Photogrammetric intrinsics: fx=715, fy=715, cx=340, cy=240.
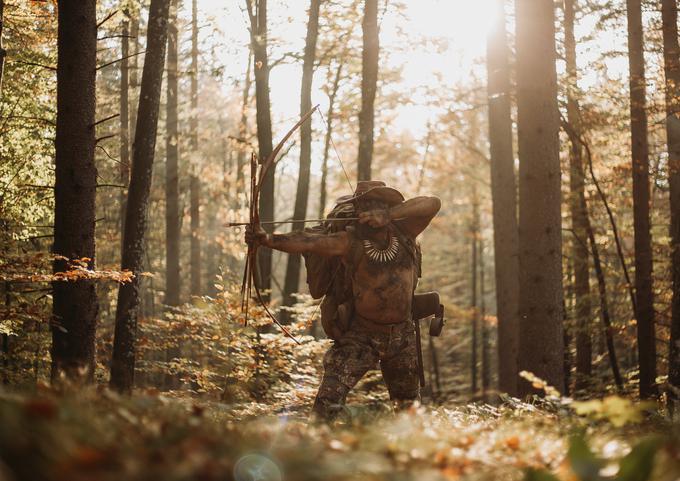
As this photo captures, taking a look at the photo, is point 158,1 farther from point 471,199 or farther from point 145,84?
point 471,199

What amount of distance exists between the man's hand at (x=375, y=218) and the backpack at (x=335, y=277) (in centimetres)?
19

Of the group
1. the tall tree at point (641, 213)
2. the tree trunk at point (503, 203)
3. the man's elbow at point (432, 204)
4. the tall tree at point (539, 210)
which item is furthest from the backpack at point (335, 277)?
the tall tree at point (641, 213)

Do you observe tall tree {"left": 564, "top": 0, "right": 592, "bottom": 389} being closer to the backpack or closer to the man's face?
the man's face

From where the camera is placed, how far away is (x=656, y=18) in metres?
15.7

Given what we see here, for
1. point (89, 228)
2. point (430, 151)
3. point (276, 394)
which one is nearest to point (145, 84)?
point (89, 228)

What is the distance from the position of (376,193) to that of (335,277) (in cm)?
95

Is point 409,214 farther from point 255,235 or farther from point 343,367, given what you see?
point 255,235

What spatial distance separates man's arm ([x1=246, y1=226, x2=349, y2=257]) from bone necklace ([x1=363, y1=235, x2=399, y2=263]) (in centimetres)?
23

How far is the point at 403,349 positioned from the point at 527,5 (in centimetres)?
436

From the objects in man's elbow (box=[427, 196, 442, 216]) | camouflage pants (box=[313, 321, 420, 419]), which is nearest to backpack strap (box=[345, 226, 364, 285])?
camouflage pants (box=[313, 321, 420, 419])

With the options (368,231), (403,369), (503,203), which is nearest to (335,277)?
(368,231)

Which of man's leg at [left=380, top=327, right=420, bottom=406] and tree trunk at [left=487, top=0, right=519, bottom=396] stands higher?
tree trunk at [left=487, top=0, right=519, bottom=396]

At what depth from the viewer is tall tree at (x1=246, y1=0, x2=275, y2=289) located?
Answer: 1496 centimetres

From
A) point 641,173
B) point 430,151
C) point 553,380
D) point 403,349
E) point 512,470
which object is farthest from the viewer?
point 430,151
